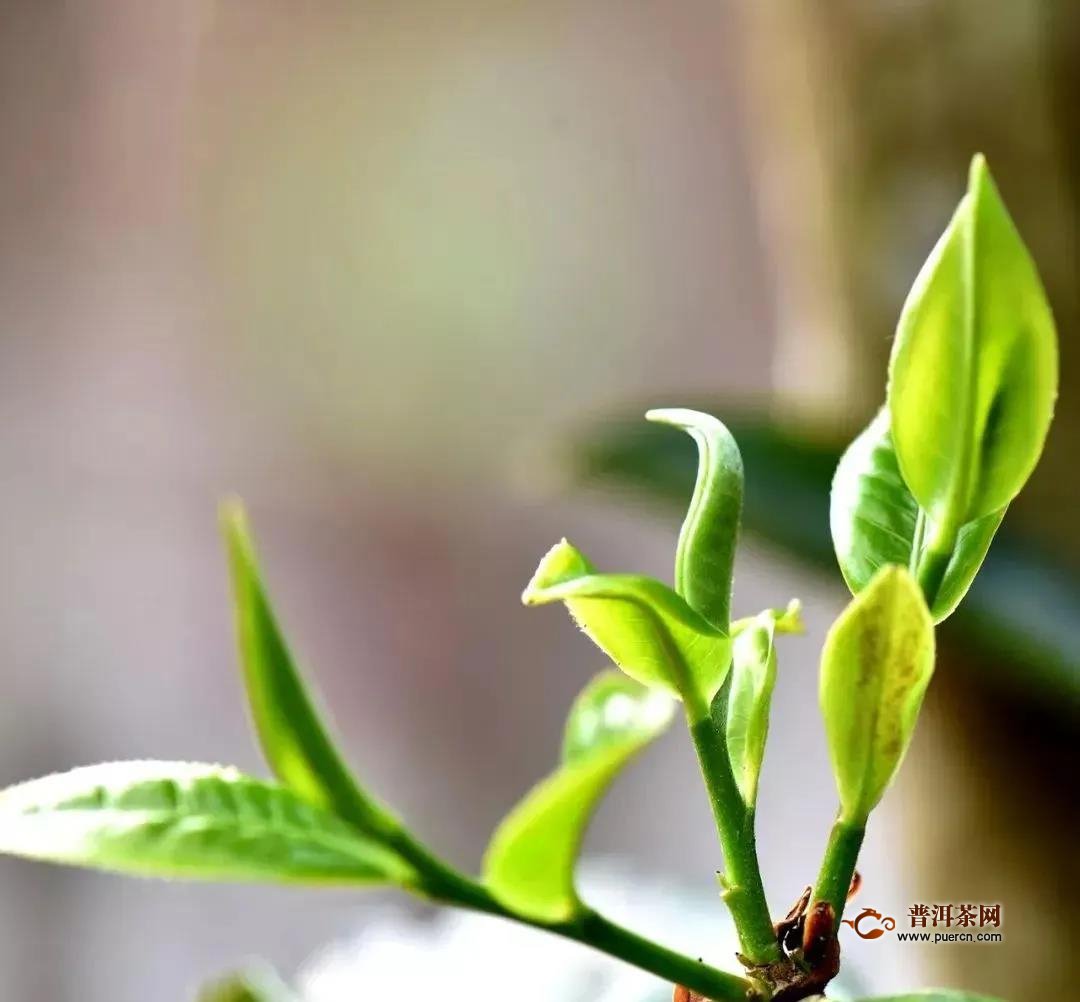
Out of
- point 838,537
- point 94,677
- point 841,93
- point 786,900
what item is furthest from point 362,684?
point 838,537

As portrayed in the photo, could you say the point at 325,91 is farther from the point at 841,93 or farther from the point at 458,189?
the point at 841,93

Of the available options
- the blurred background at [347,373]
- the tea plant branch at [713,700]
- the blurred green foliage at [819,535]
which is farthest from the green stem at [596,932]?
the blurred background at [347,373]

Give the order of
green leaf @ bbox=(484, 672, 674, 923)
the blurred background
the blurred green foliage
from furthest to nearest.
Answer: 1. the blurred background
2. the blurred green foliage
3. green leaf @ bbox=(484, 672, 674, 923)

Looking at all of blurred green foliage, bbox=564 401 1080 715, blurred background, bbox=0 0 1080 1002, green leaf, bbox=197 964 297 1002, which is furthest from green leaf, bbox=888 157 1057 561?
blurred background, bbox=0 0 1080 1002

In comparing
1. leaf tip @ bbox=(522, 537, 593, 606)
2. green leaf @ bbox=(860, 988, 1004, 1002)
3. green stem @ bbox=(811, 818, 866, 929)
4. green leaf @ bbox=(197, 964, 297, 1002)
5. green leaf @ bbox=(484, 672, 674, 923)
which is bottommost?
green leaf @ bbox=(860, 988, 1004, 1002)

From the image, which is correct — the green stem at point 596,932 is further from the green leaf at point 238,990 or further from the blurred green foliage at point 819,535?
the blurred green foliage at point 819,535

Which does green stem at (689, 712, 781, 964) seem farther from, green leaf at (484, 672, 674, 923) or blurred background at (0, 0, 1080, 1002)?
blurred background at (0, 0, 1080, 1002)
